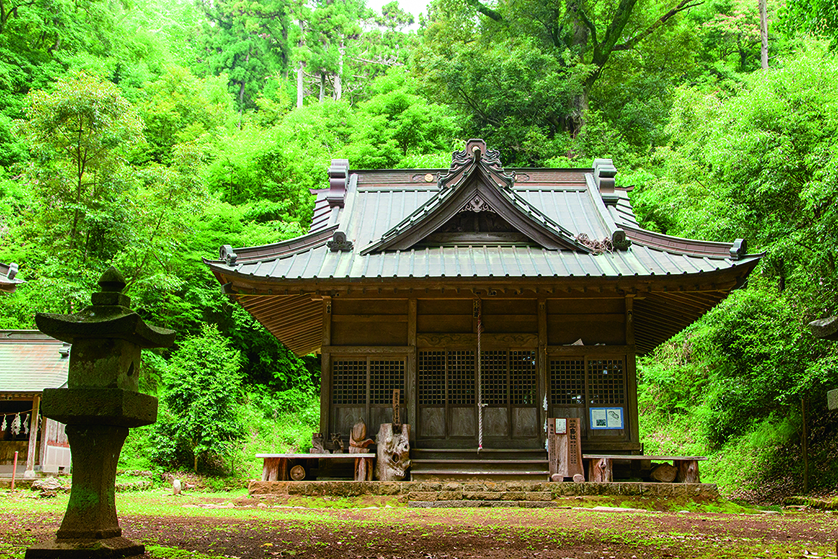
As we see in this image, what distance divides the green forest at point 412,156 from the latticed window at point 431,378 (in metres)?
7.38

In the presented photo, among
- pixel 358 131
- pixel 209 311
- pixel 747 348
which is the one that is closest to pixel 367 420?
pixel 747 348

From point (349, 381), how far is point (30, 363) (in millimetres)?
11482

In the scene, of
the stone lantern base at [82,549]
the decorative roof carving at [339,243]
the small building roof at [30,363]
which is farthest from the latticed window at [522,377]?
the small building roof at [30,363]

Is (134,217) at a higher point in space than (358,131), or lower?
lower

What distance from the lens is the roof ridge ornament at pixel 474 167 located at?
41.7 ft

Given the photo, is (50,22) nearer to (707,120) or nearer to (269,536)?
(707,120)

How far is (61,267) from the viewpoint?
20.1 m

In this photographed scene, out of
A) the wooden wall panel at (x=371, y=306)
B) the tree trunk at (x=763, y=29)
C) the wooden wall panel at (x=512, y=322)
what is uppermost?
the tree trunk at (x=763, y=29)

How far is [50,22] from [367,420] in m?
30.2

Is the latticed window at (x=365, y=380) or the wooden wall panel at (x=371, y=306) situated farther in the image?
the wooden wall panel at (x=371, y=306)

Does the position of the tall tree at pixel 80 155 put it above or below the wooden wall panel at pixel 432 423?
above

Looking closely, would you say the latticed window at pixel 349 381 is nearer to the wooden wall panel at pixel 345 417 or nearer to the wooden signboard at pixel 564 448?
the wooden wall panel at pixel 345 417

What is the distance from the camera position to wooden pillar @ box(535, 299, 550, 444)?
12.1 meters

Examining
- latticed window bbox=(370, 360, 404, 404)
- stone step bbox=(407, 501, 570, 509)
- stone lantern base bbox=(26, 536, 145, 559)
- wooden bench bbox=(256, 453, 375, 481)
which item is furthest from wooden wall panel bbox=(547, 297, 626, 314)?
stone lantern base bbox=(26, 536, 145, 559)
